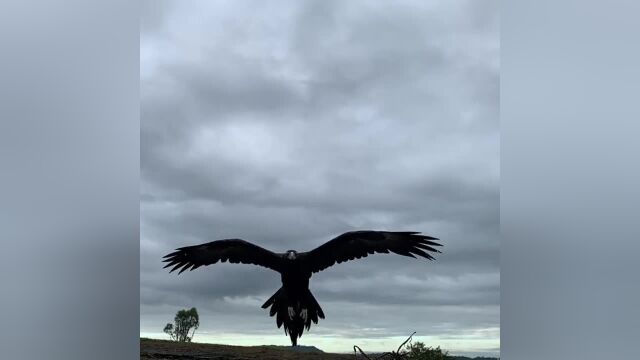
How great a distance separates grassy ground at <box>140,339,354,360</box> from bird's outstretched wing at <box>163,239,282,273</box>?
3.29ft

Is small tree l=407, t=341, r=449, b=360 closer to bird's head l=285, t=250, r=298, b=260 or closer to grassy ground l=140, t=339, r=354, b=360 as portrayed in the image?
grassy ground l=140, t=339, r=354, b=360

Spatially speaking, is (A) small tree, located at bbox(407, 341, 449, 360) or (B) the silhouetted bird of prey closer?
(A) small tree, located at bbox(407, 341, 449, 360)

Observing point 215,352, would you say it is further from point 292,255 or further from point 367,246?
point 367,246

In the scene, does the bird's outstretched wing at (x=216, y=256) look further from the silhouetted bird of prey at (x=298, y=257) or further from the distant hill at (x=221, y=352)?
the distant hill at (x=221, y=352)

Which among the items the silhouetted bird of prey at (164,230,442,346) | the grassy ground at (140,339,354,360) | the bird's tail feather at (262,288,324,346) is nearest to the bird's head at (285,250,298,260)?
the silhouetted bird of prey at (164,230,442,346)

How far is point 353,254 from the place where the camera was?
26.1 feet

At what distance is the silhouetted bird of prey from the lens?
779 cm

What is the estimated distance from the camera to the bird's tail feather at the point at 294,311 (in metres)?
7.81

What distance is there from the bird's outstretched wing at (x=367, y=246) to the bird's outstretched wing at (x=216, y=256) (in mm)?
454

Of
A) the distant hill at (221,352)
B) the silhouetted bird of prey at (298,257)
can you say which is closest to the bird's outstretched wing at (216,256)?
the silhouetted bird of prey at (298,257)

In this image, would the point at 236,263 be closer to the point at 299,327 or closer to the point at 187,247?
the point at 187,247

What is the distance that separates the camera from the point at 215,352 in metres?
7.38
